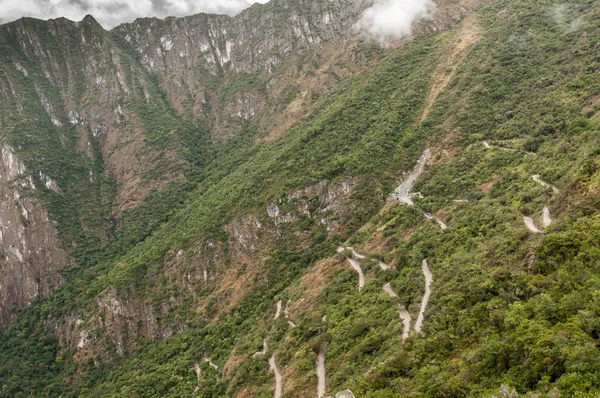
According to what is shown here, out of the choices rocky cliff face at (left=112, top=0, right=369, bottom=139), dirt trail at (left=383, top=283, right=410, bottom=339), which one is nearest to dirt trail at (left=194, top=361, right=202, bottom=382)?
dirt trail at (left=383, top=283, right=410, bottom=339)

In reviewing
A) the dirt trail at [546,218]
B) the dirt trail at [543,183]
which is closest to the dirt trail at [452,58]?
the dirt trail at [543,183]

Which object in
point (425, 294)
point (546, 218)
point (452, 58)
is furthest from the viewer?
point (452, 58)

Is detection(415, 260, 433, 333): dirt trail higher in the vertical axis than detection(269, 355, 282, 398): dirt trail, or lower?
higher

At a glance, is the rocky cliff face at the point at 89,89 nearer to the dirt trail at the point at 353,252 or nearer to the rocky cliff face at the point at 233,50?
the rocky cliff face at the point at 233,50

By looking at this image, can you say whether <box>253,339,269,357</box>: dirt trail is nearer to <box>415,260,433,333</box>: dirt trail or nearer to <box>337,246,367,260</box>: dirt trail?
<box>337,246,367,260</box>: dirt trail

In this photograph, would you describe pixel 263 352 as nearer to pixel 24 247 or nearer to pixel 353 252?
pixel 353 252

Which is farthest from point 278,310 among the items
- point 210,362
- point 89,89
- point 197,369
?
point 89,89
